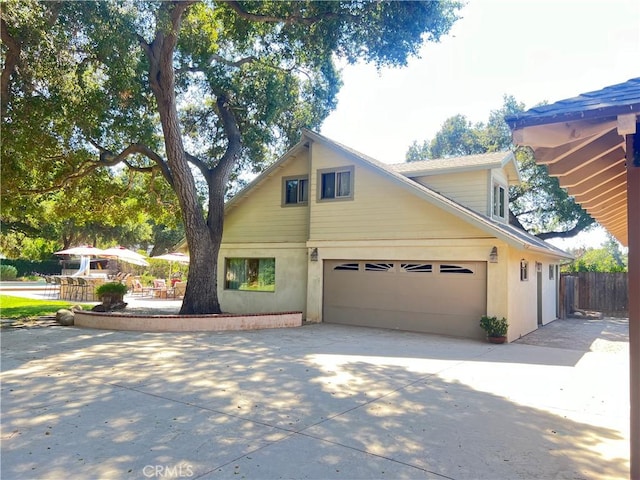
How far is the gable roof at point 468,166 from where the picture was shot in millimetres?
13695

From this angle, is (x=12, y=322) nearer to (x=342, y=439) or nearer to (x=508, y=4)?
(x=342, y=439)

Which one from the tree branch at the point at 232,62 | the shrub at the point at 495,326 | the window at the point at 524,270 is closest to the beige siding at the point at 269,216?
the tree branch at the point at 232,62

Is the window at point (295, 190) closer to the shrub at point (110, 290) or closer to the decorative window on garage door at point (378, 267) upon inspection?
the decorative window on garage door at point (378, 267)

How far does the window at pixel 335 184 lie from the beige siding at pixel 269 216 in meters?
0.97

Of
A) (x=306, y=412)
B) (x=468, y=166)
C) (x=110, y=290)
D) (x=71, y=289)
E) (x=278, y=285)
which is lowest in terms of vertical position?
(x=306, y=412)

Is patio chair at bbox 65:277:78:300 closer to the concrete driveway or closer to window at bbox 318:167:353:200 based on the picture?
the concrete driveway

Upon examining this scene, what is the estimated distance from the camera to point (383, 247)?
1342 centimetres

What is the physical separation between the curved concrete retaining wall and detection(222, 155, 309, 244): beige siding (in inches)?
157

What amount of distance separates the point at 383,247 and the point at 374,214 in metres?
1.09

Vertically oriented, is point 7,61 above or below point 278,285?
above

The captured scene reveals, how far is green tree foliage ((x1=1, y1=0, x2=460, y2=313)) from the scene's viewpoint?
1074cm

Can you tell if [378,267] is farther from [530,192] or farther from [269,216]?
[530,192]

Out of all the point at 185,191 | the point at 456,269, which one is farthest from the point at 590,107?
the point at 185,191

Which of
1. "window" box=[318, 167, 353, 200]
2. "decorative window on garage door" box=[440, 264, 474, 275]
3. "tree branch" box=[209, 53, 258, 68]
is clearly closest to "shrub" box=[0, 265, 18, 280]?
"tree branch" box=[209, 53, 258, 68]
